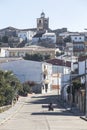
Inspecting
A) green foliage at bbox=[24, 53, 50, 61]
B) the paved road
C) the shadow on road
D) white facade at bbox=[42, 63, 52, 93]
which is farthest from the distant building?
the paved road


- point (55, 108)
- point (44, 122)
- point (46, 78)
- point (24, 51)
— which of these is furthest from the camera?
point (24, 51)

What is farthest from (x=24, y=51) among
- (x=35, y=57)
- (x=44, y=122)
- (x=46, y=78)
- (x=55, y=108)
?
(x=44, y=122)

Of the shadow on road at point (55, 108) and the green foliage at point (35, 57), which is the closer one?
the shadow on road at point (55, 108)

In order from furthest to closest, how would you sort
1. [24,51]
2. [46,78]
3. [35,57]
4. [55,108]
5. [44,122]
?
[24,51], [35,57], [46,78], [55,108], [44,122]

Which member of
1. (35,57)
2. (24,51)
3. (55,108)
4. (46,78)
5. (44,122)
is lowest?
(46,78)

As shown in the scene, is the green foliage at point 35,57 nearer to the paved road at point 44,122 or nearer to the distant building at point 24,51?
the distant building at point 24,51

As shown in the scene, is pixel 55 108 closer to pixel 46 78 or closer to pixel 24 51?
pixel 46 78

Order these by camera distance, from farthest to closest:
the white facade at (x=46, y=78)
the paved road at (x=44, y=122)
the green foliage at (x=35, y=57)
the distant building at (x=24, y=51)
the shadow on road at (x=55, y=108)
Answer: the distant building at (x=24, y=51)
the green foliage at (x=35, y=57)
the white facade at (x=46, y=78)
the shadow on road at (x=55, y=108)
the paved road at (x=44, y=122)

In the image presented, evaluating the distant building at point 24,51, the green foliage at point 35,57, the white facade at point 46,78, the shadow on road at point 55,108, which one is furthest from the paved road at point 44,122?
the distant building at point 24,51

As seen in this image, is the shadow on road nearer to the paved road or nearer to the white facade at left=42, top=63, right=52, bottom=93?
the paved road

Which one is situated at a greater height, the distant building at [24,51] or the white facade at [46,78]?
the distant building at [24,51]

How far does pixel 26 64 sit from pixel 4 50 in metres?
74.4

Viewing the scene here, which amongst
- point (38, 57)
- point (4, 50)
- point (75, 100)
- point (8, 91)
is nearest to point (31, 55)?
point (38, 57)

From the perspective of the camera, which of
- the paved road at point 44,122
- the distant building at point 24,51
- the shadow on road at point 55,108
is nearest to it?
the paved road at point 44,122
